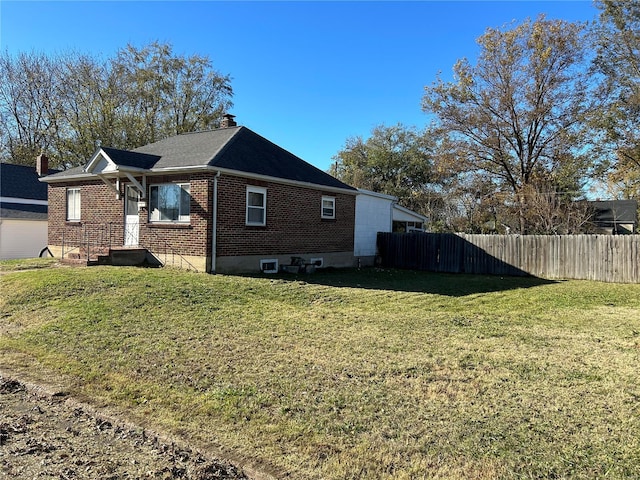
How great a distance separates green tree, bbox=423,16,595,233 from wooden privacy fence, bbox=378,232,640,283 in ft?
28.4

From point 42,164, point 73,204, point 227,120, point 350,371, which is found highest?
point 227,120

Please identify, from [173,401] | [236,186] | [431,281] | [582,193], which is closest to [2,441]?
[173,401]

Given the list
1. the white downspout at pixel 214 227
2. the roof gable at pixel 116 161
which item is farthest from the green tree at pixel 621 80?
the roof gable at pixel 116 161

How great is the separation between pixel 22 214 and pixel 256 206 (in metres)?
14.7

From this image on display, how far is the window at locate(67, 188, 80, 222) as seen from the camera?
15.9 m

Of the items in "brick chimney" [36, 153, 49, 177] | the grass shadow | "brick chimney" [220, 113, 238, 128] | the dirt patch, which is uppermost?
"brick chimney" [220, 113, 238, 128]

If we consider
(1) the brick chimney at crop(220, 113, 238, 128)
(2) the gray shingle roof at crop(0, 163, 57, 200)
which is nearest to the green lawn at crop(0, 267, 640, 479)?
(1) the brick chimney at crop(220, 113, 238, 128)

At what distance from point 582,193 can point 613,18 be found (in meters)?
9.83

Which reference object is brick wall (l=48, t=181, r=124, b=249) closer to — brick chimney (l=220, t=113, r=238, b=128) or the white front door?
the white front door

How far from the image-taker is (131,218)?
14.1m

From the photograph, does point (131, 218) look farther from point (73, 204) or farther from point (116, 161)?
point (73, 204)

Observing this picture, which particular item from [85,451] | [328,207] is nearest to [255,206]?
[328,207]

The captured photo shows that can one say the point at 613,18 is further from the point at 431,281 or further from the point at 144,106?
the point at 144,106

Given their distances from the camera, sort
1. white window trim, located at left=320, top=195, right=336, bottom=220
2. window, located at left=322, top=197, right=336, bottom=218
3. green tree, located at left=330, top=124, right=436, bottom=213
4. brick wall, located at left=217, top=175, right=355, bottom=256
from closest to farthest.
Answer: brick wall, located at left=217, top=175, right=355, bottom=256, white window trim, located at left=320, top=195, right=336, bottom=220, window, located at left=322, top=197, right=336, bottom=218, green tree, located at left=330, top=124, right=436, bottom=213
